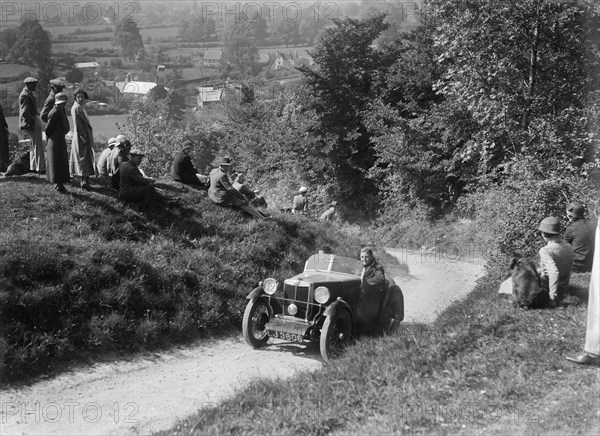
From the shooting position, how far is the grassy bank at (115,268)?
949 centimetres

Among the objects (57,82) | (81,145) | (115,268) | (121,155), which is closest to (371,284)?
(115,268)

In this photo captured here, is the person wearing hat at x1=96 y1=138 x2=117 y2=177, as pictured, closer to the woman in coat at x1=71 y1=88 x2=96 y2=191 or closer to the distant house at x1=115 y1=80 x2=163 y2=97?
the woman in coat at x1=71 y1=88 x2=96 y2=191

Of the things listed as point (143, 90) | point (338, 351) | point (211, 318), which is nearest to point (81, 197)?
point (211, 318)

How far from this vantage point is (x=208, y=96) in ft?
285

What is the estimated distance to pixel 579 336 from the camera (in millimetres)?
8391

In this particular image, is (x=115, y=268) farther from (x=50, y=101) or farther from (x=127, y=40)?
(x=127, y=40)

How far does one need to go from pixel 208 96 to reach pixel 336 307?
264 feet

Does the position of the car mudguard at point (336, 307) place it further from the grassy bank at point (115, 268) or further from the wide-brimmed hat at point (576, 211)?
the wide-brimmed hat at point (576, 211)

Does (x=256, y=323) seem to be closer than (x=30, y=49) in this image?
Yes

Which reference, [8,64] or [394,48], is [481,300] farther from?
[8,64]

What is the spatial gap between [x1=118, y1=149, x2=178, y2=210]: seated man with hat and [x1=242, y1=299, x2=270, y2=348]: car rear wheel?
183 inches

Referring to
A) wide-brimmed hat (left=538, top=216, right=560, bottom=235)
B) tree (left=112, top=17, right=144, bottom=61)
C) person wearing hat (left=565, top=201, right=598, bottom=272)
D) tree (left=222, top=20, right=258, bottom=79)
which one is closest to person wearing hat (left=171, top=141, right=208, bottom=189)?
person wearing hat (left=565, top=201, right=598, bottom=272)

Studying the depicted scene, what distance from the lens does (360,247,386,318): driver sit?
35.9ft

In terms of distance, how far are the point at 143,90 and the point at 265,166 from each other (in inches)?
2146
